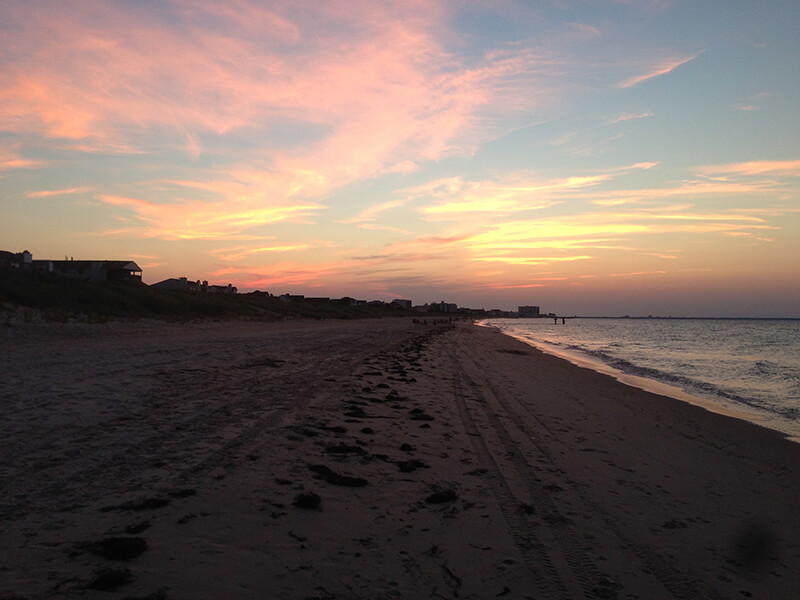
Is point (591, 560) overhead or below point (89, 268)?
below

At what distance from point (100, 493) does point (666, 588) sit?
4552 mm

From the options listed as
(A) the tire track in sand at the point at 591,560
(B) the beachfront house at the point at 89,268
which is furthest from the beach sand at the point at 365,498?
(B) the beachfront house at the point at 89,268

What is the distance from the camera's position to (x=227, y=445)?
5895 millimetres

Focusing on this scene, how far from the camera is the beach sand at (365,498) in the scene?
329cm

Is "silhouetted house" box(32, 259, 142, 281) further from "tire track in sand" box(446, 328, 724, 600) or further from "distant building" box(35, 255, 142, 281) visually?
"tire track in sand" box(446, 328, 724, 600)

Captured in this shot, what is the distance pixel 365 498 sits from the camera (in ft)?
15.5

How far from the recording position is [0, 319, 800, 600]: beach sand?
329 centimetres

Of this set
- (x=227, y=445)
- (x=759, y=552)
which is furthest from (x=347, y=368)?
(x=759, y=552)

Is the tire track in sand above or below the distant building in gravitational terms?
below

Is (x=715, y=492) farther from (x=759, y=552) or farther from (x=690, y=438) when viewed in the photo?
(x=690, y=438)

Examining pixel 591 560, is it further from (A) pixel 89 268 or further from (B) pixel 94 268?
(A) pixel 89 268

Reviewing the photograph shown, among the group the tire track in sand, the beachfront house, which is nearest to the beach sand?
the tire track in sand

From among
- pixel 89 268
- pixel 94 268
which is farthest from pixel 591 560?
pixel 89 268

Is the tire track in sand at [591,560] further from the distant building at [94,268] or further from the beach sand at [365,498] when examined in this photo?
the distant building at [94,268]
